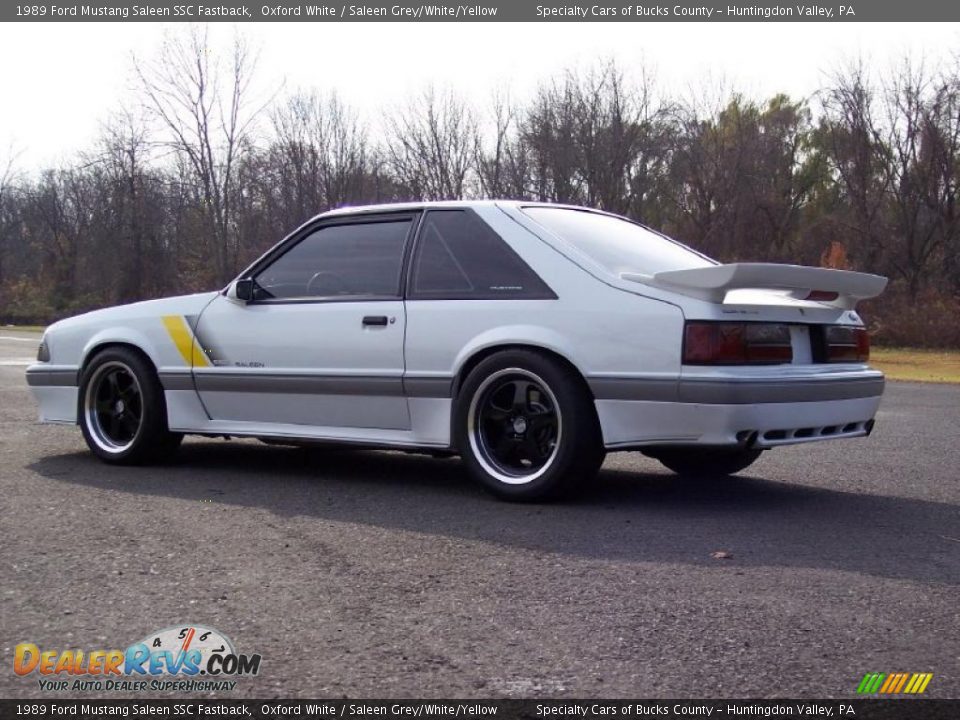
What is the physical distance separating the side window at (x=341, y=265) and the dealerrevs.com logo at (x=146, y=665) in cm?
294

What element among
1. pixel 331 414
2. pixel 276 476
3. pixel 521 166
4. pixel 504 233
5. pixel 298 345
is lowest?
pixel 276 476

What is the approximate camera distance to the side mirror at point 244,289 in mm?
6117

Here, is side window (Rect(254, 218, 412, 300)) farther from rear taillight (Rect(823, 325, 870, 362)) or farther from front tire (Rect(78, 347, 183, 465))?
rear taillight (Rect(823, 325, 870, 362))

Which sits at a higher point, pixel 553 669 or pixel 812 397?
pixel 812 397

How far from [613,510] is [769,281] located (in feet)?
4.18

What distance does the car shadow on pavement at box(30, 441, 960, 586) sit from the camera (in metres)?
4.09

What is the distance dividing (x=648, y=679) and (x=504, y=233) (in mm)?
3139

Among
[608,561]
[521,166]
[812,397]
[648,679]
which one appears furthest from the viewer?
[521,166]

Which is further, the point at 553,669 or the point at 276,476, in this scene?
the point at 276,476

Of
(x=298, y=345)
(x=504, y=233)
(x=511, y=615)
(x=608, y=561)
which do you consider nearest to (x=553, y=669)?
(x=511, y=615)

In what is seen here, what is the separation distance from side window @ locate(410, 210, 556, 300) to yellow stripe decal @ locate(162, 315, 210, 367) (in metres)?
1.50

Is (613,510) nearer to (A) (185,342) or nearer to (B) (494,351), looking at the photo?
(B) (494,351)

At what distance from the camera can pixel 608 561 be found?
3.95m

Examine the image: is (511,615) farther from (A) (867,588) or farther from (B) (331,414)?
(B) (331,414)
